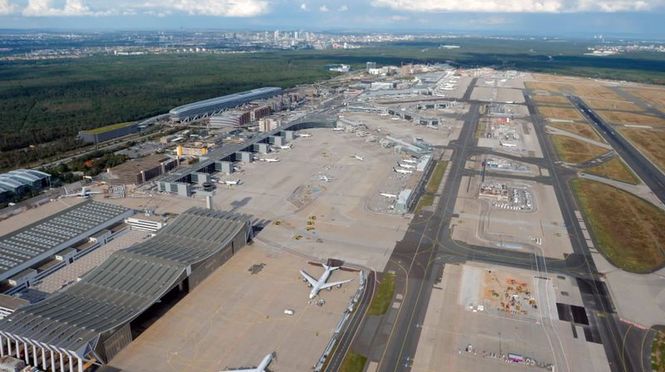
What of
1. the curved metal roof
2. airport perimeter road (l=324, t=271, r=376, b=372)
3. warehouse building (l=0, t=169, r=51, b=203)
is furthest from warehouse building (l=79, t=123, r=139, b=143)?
airport perimeter road (l=324, t=271, r=376, b=372)

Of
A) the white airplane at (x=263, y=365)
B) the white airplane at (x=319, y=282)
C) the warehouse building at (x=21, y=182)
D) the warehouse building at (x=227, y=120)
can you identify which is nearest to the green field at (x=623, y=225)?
the white airplane at (x=319, y=282)

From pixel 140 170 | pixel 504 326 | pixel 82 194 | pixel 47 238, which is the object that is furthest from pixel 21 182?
pixel 504 326

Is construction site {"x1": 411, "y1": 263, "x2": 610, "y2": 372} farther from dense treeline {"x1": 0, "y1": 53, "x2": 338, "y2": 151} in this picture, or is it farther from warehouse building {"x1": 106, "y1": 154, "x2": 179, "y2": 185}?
dense treeline {"x1": 0, "y1": 53, "x2": 338, "y2": 151}

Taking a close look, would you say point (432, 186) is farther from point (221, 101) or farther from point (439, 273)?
point (221, 101)

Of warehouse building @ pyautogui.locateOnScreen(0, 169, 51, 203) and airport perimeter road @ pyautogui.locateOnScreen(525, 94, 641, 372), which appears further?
warehouse building @ pyautogui.locateOnScreen(0, 169, 51, 203)

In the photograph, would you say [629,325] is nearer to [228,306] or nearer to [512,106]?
[228,306]

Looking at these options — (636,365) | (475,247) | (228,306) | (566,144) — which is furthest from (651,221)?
(228,306)
